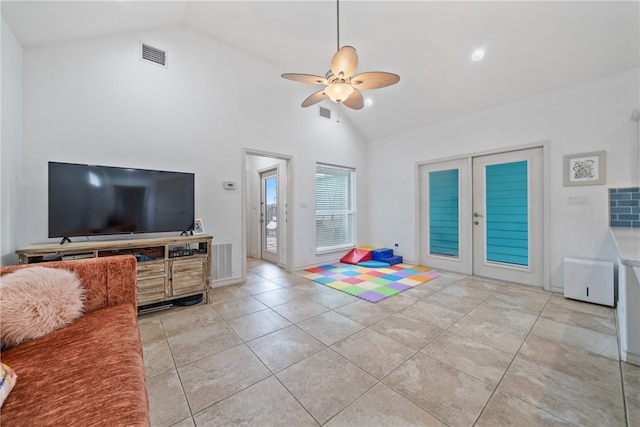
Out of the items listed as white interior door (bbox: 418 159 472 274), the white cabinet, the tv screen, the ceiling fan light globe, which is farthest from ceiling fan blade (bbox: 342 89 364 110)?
the white cabinet

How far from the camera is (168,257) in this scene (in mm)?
2775

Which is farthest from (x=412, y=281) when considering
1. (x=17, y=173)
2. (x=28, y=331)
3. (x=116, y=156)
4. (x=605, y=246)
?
(x=17, y=173)

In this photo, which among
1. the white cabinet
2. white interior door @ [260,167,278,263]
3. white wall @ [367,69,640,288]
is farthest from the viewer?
white interior door @ [260,167,278,263]

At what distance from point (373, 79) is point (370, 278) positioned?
2815 millimetres

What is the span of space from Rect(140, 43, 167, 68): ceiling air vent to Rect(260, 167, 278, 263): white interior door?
2469mm

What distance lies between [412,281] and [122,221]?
12.7 feet

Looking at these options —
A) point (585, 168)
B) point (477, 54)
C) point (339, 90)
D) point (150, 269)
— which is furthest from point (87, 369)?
point (585, 168)

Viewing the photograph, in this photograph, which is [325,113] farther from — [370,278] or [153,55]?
[370,278]

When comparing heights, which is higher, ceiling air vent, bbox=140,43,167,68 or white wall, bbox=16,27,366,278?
ceiling air vent, bbox=140,43,167,68

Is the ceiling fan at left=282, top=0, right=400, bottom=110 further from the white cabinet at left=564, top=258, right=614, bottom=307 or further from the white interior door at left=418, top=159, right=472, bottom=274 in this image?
the white cabinet at left=564, top=258, right=614, bottom=307

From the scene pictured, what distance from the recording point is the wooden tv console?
93.6 inches

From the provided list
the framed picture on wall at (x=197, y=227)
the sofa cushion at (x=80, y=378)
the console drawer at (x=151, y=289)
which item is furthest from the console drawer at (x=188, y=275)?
the sofa cushion at (x=80, y=378)

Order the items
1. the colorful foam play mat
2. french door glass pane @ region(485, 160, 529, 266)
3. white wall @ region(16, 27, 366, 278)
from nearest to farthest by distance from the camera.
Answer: white wall @ region(16, 27, 366, 278)
the colorful foam play mat
french door glass pane @ region(485, 160, 529, 266)

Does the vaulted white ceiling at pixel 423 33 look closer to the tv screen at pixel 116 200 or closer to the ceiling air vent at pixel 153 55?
the ceiling air vent at pixel 153 55
